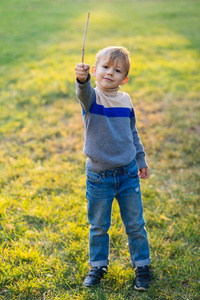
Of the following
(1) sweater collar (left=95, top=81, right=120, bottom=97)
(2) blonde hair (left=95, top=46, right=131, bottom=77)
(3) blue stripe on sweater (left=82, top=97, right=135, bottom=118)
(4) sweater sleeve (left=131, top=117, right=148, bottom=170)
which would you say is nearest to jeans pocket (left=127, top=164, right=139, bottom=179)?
(4) sweater sleeve (left=131, top=117, right=148, bottom=170)

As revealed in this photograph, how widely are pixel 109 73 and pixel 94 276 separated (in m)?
1.44

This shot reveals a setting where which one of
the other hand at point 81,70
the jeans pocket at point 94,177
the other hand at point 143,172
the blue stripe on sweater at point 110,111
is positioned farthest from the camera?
the other hand at point 143,172

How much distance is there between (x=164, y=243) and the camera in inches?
107

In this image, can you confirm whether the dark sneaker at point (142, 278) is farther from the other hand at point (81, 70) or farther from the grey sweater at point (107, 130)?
the other hand at point (81, 70)

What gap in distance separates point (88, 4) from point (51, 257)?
15.1 meters

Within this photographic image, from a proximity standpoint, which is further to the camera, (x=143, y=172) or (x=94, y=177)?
(x=143, y=172)

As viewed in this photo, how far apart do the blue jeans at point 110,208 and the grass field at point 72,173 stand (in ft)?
0.60

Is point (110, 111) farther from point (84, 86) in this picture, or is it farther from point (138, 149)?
point (138, 149)

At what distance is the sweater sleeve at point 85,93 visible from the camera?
6.06 ft

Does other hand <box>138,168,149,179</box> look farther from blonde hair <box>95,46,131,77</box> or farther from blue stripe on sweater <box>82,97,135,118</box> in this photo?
blonde hair <box>95,46,131,77</box>

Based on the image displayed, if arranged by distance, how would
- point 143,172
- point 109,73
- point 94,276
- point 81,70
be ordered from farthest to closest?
point 143,172, point 94,276, point 109,73, point 81,70

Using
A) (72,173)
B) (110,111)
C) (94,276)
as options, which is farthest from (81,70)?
(72,173)

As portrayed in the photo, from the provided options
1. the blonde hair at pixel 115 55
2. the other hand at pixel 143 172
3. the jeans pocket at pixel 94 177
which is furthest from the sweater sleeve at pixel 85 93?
the other hand at pixel 143 172

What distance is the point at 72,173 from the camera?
3738 mm
